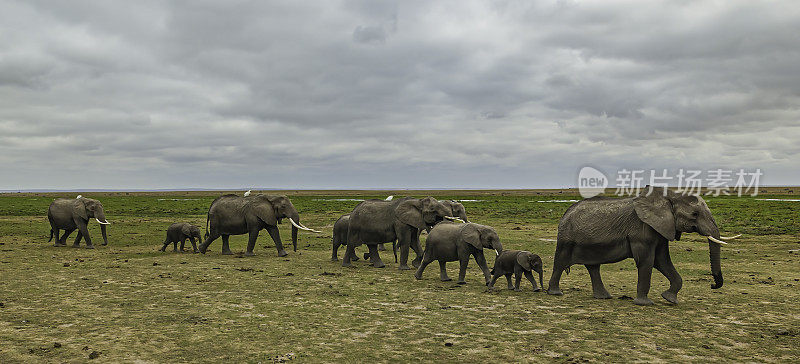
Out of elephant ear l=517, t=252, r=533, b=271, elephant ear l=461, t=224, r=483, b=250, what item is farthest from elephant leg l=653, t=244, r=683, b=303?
elephant ear l=461, t=224, r=483, b=250

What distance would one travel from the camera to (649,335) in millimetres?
8586

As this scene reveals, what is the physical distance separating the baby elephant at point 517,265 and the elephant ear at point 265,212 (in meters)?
10.3

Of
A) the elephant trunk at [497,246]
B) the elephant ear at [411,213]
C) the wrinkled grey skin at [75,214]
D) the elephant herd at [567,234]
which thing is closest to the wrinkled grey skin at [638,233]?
the elephant herd at [567,234]

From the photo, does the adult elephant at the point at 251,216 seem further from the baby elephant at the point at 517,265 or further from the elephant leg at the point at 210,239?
the baby elephant at the point at 517,265

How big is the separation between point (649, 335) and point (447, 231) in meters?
6.54

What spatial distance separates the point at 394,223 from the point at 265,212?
5927 millimetres

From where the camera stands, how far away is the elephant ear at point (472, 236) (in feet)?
44.5

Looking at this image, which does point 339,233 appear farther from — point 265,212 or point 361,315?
point 361,315

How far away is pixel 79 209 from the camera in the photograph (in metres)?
22.6

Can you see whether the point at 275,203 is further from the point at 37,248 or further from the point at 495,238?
the point at 37,248

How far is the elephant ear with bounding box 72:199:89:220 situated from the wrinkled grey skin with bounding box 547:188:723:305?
2116cm

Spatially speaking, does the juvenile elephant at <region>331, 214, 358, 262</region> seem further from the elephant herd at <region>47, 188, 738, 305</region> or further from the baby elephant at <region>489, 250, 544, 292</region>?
the baby elephant at <region>489, 250, 544, 292</region>

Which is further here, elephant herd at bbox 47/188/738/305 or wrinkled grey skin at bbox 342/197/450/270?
wrinkled grey skin at bbox 342/197/450/270

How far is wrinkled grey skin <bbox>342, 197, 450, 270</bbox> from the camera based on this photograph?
16.8 m
